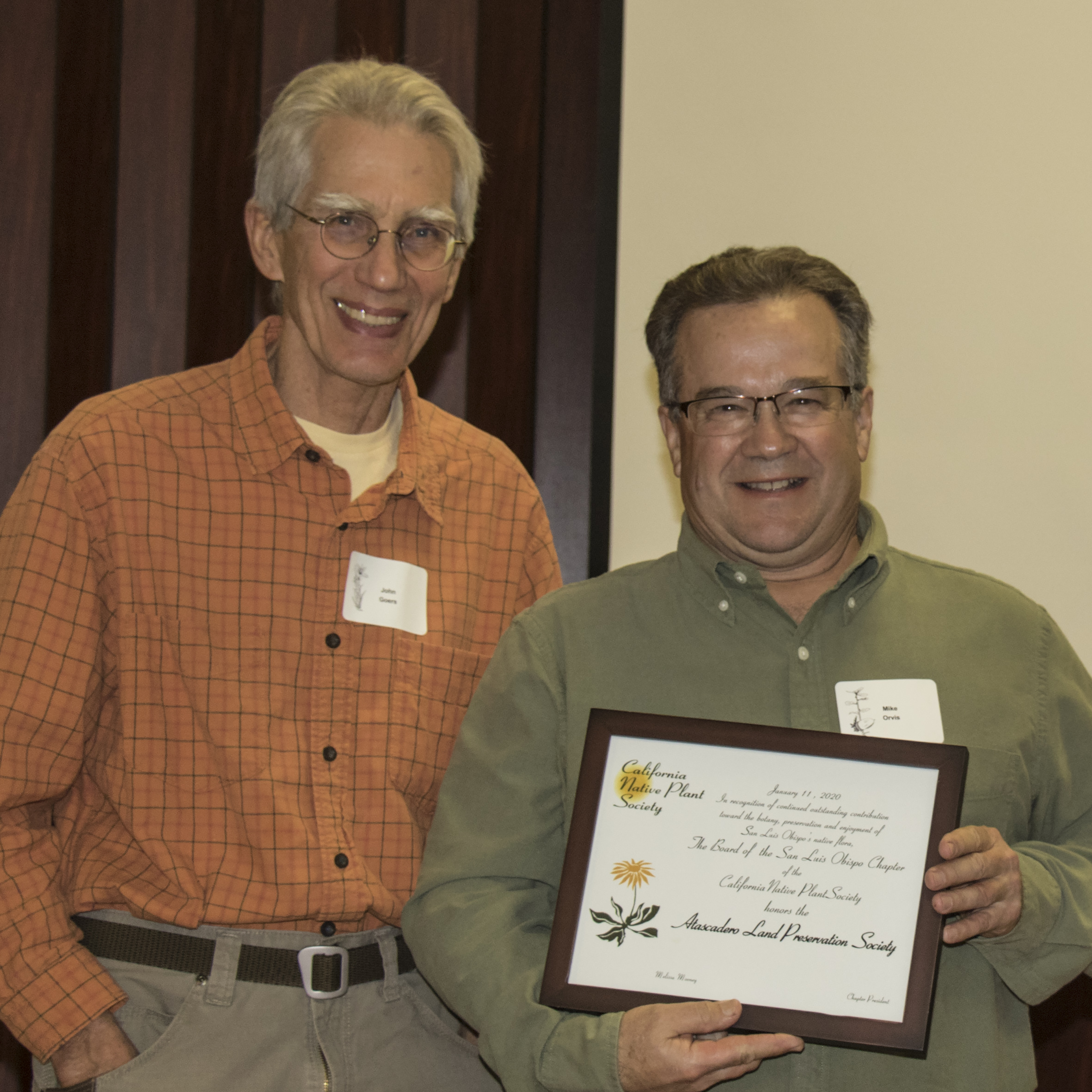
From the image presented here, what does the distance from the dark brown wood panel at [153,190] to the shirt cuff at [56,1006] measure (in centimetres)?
151

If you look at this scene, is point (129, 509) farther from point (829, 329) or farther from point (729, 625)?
point (829, 329)

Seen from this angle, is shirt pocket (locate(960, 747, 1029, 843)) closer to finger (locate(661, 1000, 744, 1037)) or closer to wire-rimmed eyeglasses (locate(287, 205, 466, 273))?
finger (locate(661, 1000, 744, 1037))

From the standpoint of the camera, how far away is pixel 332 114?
6.60 feet

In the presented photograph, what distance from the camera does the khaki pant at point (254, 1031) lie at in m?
1.77

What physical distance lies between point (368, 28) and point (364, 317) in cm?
123

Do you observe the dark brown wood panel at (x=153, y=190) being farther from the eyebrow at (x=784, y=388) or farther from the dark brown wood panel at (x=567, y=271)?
the eyebrow at (x=784, y=388)

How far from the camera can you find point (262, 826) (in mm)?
1812

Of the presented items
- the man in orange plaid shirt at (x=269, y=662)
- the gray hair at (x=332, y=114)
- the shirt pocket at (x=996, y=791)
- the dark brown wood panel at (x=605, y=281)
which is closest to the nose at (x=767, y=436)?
the shirt pocket at (x=996, y=791)

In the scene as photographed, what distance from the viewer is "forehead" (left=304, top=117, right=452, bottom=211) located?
78.1 inches

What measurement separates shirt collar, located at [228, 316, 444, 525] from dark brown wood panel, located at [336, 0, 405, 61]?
1.05 m

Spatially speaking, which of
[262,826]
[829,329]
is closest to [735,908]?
[262,826]

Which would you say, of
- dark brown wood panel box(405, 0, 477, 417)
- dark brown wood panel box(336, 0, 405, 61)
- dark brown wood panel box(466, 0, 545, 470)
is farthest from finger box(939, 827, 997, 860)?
dark brown wood panel box(336, 0, 405, 61)

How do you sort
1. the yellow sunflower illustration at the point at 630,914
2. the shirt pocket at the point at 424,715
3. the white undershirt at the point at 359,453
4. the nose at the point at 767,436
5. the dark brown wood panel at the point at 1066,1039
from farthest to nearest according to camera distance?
the dark brown wood panel at the point at 1066,1039, the white undershirt at the point at 359,453, the shirt pocket at the point at 424,715, the nose at the point at 767,436, the yellow sunflower illustration at the point at 630,914

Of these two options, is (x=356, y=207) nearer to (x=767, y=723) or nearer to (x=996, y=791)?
A: (x=767, y=723)
